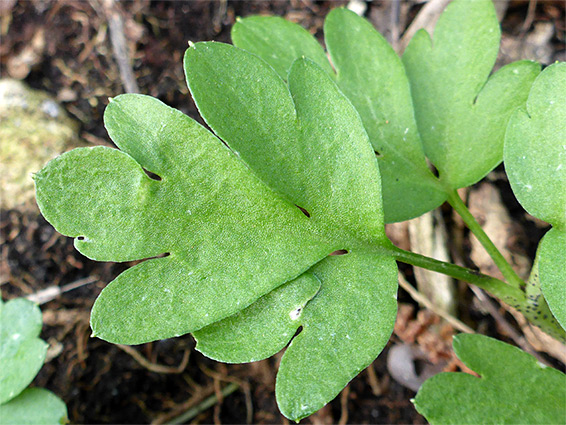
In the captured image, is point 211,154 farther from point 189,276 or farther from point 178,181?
point 189,276

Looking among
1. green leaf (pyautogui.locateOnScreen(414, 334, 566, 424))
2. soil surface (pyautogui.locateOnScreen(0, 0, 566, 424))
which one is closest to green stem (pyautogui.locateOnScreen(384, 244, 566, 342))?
green leaf (pyautogui.locateOnScreen(414, 334, 566, 424))

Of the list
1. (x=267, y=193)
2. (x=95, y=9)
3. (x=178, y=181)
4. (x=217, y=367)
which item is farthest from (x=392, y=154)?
(x=95, y=9)

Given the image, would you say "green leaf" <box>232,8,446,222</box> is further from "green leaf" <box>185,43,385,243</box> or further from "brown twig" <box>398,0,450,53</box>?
"brown twig" <box>398,0,450,53</box>

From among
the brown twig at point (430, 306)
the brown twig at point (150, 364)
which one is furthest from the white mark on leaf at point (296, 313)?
the brown twig at point (150, 364)

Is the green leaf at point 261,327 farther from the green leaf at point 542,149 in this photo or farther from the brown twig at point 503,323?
the brown twig at point 503,323

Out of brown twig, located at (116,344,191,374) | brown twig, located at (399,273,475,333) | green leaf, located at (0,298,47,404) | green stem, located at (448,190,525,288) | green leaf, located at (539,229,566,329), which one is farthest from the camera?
brown twig, located at (116,344,191,374)
